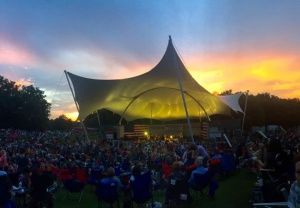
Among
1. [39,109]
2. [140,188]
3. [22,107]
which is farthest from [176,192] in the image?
[39,109]

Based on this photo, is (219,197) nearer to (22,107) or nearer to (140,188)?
(140,188)

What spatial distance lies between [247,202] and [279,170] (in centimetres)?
235

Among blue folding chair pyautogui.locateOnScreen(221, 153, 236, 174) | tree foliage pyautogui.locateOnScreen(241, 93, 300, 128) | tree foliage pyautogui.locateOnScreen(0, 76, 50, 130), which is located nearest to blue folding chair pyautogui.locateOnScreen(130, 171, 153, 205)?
blue folding chair pyautogui.locateOnScreen(221, 153, 236, 174)

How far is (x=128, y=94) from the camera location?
27.8m

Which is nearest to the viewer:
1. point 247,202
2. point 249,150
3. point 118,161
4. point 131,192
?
point 131,192

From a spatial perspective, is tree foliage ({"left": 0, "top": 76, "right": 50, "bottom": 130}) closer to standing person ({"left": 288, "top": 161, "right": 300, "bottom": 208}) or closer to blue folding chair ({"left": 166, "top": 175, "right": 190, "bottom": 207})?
blue folding chair ({"left": 166, "top": 175, "right": 190, "bottom": 207})

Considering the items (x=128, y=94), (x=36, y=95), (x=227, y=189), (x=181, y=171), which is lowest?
(x=227, y=189)

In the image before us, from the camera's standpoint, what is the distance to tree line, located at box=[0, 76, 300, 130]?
71188 millimetres

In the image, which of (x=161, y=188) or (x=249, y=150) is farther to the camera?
(x=249, y=150)

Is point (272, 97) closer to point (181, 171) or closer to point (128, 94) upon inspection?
point (128, 94)

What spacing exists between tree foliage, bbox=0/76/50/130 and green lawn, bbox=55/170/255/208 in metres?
60.2

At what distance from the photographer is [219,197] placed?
11617 mm

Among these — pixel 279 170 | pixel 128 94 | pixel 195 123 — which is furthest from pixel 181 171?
pixel 195 123

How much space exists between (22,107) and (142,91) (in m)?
50.2
